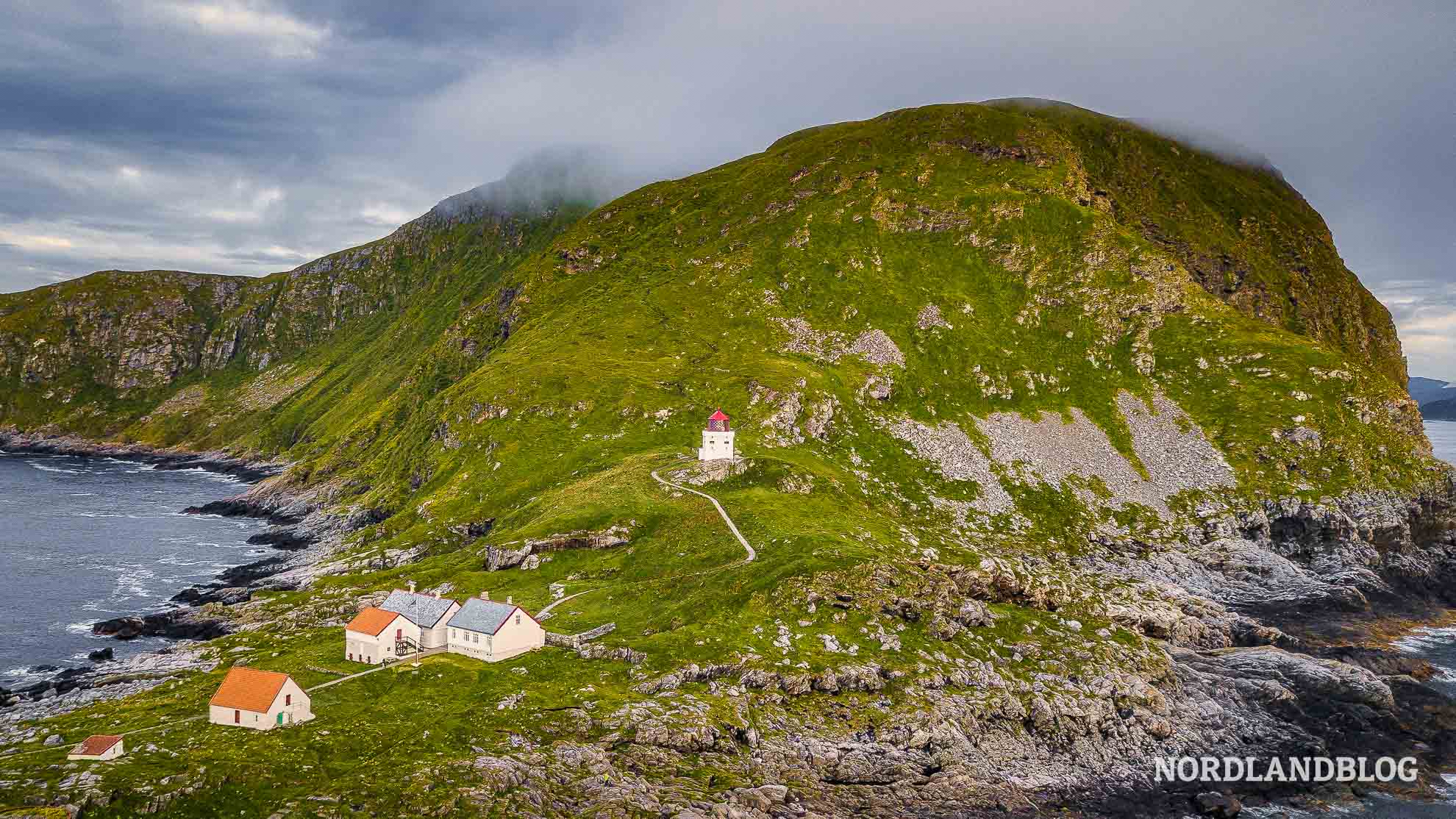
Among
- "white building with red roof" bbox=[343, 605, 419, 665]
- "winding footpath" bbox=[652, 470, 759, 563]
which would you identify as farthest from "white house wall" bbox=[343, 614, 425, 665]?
"winding footpath" bbox=[652, 470, 759, 563]

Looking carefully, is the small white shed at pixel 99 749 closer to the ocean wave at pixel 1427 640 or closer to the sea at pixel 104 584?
the sea at pixel 104 584

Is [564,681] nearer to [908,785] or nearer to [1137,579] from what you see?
[908,785]

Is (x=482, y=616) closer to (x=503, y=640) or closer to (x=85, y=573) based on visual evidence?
(x=503, y=640)

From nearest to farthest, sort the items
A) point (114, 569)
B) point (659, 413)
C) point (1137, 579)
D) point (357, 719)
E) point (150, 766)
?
point (150, 766) → point (357, 719) → point (1137, 579) → point (114, 569) → point (659, 413)

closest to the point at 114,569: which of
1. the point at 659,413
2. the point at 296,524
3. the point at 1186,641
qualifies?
the point at 296,524

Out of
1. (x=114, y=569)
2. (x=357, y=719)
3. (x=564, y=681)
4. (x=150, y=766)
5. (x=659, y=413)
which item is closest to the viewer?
(x=150, y=766)

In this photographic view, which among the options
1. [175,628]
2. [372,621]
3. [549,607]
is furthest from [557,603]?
[175,628]
